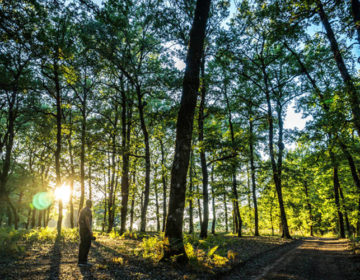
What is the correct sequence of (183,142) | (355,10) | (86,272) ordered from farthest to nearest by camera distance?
(355,10), (183,142), (86,272)

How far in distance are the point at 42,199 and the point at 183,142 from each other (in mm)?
30633

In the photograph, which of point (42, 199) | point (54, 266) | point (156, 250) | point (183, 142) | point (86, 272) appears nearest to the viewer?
point (86, 272)

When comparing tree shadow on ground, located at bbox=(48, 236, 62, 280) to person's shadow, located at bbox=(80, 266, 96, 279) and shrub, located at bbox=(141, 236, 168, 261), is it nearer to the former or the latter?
person's shadow, located at bbox=(80, 266, 96, 279)

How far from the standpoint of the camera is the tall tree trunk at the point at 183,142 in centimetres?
634

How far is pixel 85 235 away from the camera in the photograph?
21.9 ft

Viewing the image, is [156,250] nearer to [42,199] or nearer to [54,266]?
[54,266]

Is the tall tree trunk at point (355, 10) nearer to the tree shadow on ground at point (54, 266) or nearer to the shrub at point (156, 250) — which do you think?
the shrub at point (156, 250)

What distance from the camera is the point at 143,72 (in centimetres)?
1605

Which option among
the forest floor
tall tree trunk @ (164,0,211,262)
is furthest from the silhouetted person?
tall tree trunk @ (164,0,211,262)

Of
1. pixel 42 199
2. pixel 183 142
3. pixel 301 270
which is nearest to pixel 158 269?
pixel 183 142

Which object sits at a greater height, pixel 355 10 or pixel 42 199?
pixel 355 10

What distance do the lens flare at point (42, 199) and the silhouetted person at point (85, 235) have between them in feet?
84.0

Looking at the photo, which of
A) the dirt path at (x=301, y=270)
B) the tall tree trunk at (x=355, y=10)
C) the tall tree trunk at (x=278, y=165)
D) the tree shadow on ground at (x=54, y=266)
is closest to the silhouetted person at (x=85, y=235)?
the tree shadow on ground at (x=54, y=266)

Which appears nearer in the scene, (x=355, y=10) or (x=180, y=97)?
(x=355, y=10)
